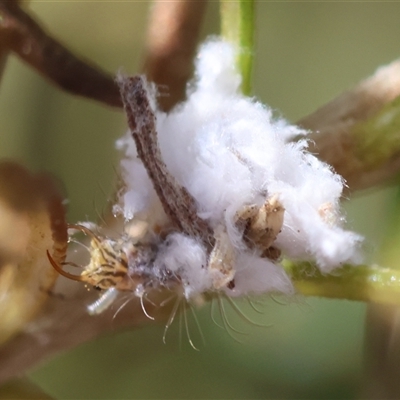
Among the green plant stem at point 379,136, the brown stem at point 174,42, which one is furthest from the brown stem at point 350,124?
the brown stem at point 174,42

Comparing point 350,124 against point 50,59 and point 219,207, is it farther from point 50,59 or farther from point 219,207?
point 50,59

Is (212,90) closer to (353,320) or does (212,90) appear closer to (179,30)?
(179,30)

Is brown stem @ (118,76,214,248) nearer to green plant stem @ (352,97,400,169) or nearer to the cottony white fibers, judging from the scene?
the cottony white fibers

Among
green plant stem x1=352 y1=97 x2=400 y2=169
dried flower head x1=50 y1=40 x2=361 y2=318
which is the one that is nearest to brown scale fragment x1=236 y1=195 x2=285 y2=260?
dried flower head x1=50 y1=40 x2=361 y2=318

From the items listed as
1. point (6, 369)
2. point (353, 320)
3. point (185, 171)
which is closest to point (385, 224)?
point (353, 320)

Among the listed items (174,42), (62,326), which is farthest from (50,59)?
(62,326)

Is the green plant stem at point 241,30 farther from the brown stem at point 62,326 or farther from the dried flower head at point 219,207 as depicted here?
the brown stem at point 62,326
